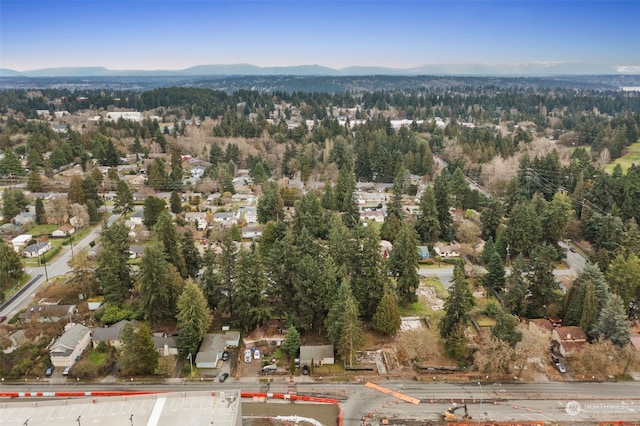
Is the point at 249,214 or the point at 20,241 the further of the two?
the point at 249,214

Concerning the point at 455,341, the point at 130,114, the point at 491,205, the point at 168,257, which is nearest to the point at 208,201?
the point at 168,257

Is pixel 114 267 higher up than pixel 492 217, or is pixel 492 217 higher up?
pixel 114 267

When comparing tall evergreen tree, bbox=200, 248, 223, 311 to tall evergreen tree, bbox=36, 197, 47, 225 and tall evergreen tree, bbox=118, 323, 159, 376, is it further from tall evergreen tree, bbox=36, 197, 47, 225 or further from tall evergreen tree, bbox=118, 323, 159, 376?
tall evergreen tree, bbox=36, 197, 47, 225

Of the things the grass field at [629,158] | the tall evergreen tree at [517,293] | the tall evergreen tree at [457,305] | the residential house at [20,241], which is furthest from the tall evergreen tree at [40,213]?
the grass field at [629,158]

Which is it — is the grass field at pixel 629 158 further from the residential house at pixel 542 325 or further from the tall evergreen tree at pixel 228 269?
the tall evergreen tree at pixel 228 269

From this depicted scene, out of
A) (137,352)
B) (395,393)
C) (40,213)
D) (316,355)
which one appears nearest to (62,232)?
(40,213)

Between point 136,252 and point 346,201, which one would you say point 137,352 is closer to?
point 136,252

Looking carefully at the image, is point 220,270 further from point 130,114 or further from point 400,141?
point 130,114
